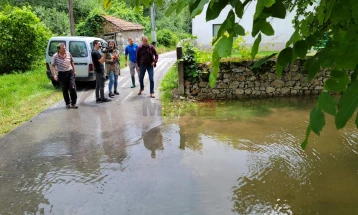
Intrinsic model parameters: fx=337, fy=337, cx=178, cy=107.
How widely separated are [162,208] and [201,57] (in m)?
6.63

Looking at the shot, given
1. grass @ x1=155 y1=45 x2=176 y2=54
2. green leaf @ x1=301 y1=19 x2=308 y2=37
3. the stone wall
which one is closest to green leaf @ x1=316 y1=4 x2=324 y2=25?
green leaf @ x1=301 y1=19 x2=308 y2=37

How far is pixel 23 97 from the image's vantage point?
1036cm

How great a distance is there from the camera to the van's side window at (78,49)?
11562mm

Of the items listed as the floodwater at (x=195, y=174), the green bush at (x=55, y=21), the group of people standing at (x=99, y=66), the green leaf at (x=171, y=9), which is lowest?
the floodwater at (x=195, y=174)

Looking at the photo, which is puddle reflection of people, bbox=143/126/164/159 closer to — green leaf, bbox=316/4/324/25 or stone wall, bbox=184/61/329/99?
stone wall, bbox=184/61/329/99

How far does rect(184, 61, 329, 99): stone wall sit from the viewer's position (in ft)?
32.6

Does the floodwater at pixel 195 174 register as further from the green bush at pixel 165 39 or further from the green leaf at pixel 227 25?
the green bush at pixel 165 39

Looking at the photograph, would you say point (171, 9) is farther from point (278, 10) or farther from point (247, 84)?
point (247, 84)

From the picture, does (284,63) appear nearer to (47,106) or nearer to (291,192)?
→ (291,192)

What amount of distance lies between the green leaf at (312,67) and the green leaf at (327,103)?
270mm

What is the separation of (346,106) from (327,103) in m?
0.09

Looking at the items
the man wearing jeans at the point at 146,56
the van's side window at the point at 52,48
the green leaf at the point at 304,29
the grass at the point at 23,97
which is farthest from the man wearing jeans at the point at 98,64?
the green leaf at the point at 304,29

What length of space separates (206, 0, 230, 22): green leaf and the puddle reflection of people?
4.52 m

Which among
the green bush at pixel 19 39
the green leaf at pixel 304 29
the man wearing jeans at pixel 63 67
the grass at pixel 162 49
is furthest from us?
the grass at pixel 162 49
